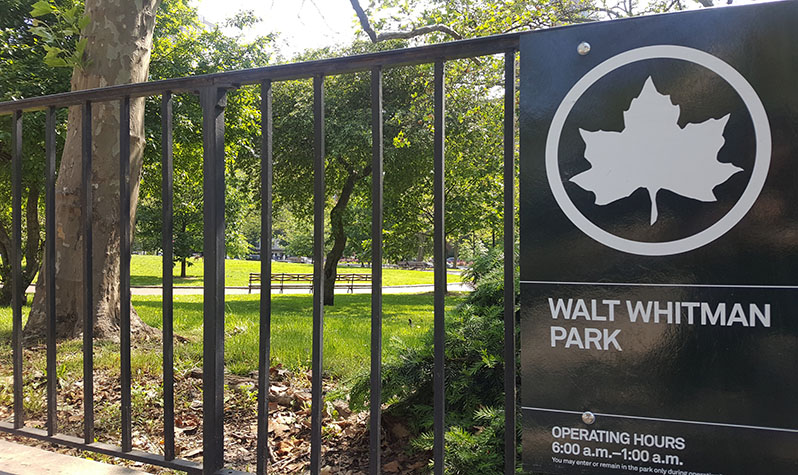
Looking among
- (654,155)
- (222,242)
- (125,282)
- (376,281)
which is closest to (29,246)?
(125,282)

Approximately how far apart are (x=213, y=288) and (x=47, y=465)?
1063 mm

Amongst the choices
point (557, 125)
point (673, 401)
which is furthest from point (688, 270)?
point (557, 125)

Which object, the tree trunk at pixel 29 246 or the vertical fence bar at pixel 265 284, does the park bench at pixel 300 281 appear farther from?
the vertical fence bar at pixel 265 284

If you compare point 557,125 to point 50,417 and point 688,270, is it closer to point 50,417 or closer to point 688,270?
point 688,270

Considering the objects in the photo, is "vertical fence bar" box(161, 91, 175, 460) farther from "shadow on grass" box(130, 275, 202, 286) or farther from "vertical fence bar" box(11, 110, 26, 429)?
"shadow on grass" box(130, 275, 202, 286)

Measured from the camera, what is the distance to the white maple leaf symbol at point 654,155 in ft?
4.36

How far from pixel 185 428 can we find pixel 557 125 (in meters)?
2.74

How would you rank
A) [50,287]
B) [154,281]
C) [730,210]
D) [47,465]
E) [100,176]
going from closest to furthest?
[730,210] → [47,465] → [50,287] → [100,176] → [154,281]

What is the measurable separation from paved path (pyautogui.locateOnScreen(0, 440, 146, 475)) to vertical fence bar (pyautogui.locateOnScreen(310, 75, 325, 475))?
0.83m

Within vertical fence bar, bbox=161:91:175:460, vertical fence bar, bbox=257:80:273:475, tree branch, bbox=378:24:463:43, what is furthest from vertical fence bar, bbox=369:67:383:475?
tree branch, bbox=378:24:463:43

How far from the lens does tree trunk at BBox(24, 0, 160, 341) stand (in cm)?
555

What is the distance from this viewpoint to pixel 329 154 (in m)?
17.1

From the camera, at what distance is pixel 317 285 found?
5.98ft

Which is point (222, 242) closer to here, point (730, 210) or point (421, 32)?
point (730, 210)
